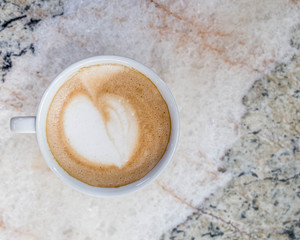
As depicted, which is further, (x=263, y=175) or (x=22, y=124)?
(x=263, y=175)

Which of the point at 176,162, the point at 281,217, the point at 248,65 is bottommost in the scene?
the point at 281,217

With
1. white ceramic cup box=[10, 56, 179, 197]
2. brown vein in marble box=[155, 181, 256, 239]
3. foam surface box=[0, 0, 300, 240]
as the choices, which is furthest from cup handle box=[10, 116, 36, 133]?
brown vein in marble box=[155, 181, 256, 239]

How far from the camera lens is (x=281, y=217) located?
94 cm

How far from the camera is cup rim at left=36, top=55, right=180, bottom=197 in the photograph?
78 cm

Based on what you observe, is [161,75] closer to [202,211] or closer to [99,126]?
[99,126]

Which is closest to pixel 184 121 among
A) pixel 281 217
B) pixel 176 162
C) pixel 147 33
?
pixel 176 162

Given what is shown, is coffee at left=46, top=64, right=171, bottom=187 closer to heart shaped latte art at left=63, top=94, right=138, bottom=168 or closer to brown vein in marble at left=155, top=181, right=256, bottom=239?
heart shaped latte art at left=63, top=94, right=138, bottom=168

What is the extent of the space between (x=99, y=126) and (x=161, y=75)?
19 cm

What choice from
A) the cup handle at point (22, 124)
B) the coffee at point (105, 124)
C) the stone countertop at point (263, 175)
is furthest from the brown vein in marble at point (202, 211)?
the cup handle at point (22, 124)

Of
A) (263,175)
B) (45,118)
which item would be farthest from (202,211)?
(45,118)

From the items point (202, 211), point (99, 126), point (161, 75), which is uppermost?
point (161, 75)

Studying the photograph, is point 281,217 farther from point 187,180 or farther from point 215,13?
point 215,13

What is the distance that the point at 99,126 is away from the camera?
32.1 inches

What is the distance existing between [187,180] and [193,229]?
116mm
